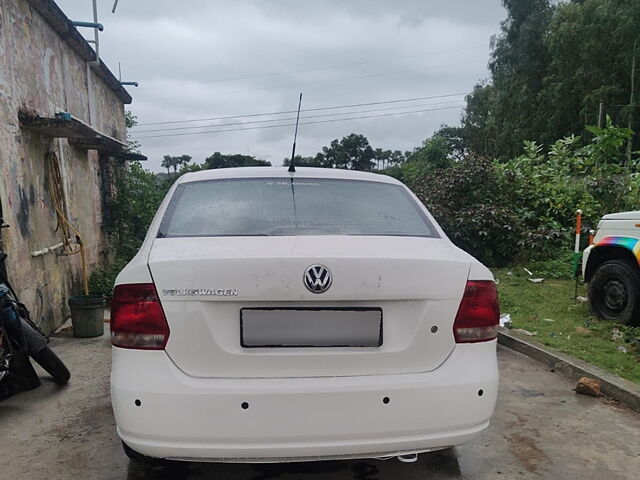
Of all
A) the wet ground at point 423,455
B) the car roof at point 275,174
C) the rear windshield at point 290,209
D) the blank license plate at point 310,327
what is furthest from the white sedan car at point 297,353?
the car roof at point 275,174

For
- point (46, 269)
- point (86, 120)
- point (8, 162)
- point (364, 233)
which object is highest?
point (86, 120)

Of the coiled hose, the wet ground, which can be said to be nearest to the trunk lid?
the wet ground

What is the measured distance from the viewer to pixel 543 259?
32.4 ft

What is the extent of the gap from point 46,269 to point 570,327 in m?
5.99

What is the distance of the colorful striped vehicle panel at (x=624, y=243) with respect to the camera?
5.40 metres

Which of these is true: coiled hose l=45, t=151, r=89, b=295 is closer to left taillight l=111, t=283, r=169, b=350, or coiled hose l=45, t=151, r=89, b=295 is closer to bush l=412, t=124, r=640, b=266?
left taillight l=111, t=283, r=169, b=350

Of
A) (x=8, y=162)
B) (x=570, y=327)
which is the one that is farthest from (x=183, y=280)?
(x=570, y=327)

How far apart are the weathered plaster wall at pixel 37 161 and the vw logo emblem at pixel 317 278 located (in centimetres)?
388

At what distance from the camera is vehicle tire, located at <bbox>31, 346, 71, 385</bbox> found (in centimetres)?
418

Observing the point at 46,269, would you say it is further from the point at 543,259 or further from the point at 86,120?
the point at 543,259

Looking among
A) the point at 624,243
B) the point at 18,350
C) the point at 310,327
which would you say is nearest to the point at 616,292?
the point at 624,243

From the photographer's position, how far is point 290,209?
2.82 meters

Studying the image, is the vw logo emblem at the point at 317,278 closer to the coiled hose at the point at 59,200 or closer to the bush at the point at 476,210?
the coiled hose at the point at 59,200

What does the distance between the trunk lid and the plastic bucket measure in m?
4.10
